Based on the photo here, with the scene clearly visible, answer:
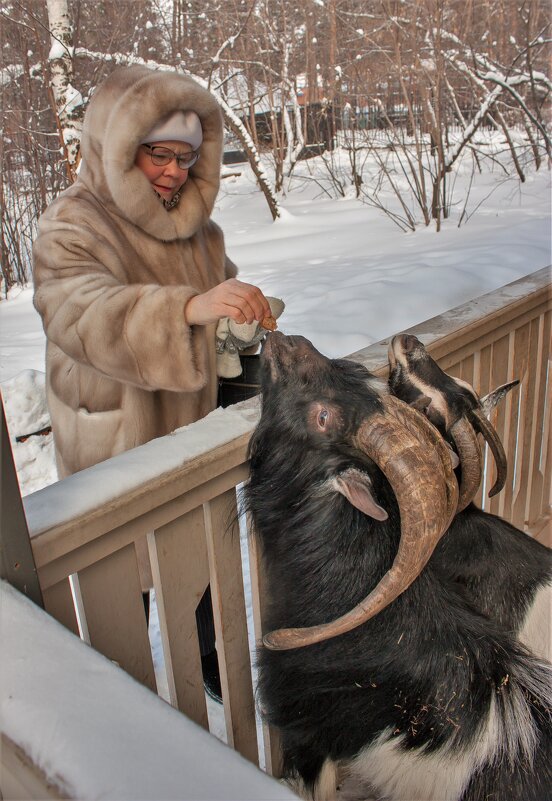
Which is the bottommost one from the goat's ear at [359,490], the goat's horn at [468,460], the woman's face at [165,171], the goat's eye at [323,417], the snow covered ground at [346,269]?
the snow covered ground at [346,269]

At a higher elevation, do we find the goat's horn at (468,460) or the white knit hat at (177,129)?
the white knit hat at (177,129)

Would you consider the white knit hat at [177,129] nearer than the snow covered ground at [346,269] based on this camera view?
Yes

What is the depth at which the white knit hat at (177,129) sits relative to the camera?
1.97 meters

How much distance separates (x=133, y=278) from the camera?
207 centimetres

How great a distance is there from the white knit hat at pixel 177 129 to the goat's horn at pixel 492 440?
1.17 m

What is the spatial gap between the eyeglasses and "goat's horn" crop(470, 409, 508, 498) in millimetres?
1170

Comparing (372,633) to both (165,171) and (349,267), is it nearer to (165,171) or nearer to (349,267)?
(165,171)

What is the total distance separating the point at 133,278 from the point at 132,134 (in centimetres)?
41

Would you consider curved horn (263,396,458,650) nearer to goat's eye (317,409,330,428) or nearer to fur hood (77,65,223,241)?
goat's eye (317,409,330,428)

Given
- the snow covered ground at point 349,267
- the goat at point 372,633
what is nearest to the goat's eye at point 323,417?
the goat at point 372,633

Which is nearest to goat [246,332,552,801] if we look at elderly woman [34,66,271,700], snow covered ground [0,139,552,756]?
elderly woman [34,66,271,700]

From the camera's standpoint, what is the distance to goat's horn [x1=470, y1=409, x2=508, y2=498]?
157cm

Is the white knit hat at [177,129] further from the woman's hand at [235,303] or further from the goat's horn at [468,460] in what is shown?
the goat's horn at [468,460]

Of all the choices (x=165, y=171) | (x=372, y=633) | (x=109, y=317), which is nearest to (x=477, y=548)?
(x=372, y=633)
